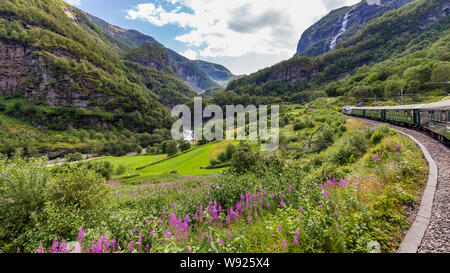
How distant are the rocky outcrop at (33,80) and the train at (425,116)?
7454 inches

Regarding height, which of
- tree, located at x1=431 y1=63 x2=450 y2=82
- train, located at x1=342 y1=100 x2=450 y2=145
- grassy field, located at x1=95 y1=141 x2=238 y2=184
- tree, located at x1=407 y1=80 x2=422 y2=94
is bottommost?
grassy field, located at x1=95 y1=141 x2=238 y2=184

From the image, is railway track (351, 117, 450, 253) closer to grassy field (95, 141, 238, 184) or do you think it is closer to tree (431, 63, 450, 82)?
Result: grassy field (95, 141, 238, 184)

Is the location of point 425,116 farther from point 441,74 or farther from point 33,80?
point 33,80

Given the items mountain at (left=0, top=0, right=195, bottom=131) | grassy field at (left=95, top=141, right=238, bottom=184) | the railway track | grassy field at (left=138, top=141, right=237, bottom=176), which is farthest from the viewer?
mountain at (left=0, top=0, right=195, bottom=131)

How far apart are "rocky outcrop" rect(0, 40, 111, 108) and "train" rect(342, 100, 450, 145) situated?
189m

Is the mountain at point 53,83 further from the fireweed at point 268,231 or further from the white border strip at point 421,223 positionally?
the white border strip at point 421,223

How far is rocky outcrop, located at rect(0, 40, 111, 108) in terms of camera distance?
144500mm

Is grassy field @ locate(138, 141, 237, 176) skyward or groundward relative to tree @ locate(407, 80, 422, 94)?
groundward

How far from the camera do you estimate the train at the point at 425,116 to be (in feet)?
43.3

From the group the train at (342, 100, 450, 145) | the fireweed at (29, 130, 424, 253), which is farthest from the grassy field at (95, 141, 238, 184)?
the fireweed at (29, 130, 424, 253)

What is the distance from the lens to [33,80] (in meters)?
147
